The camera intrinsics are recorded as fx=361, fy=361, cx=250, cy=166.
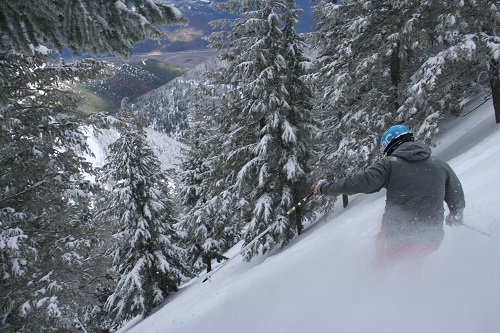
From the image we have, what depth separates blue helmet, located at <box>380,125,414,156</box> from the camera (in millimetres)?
4367

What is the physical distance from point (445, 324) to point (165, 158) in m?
200

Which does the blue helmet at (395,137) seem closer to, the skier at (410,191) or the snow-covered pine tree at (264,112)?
the skier at (410,191)

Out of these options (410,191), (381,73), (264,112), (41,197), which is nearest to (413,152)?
(410,191)

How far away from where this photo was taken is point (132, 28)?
171 inches

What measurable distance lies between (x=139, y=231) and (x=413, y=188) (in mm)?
17246

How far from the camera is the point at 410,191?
13.8ft

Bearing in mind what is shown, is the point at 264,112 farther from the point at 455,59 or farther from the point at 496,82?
the point at 496,82

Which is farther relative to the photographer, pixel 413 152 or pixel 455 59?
pixel 455 59

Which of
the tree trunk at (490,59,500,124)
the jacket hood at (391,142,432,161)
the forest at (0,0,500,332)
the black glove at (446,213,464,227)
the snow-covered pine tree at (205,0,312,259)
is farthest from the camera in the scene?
the snow-covered pine tree at (205,0,312,259)

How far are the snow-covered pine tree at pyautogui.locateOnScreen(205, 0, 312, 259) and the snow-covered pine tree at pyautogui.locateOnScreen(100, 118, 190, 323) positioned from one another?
592 centimetres

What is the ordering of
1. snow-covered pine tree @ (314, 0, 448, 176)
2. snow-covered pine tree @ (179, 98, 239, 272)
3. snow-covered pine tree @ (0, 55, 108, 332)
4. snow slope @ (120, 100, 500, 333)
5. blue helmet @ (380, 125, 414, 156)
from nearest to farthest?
1. snow slope @ (120, 100, 500, 333)
2. blue helmet @ (380, 125, 414, 156)
3. snow-covered pine tree @ (0, 55, 108, 332)
4. snow-covered pine tree @ (314, 0, 448, 176)
5. snow-covered pine tree @ (179, 98, 239, 272)

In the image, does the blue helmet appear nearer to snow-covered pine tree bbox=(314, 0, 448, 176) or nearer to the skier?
the skier

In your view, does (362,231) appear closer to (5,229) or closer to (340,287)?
(340,287)

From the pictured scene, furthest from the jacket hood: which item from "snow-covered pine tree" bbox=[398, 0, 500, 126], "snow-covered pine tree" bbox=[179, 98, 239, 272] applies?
"snow-covered pine tree" bbox=[179, 98, 239, 272]
